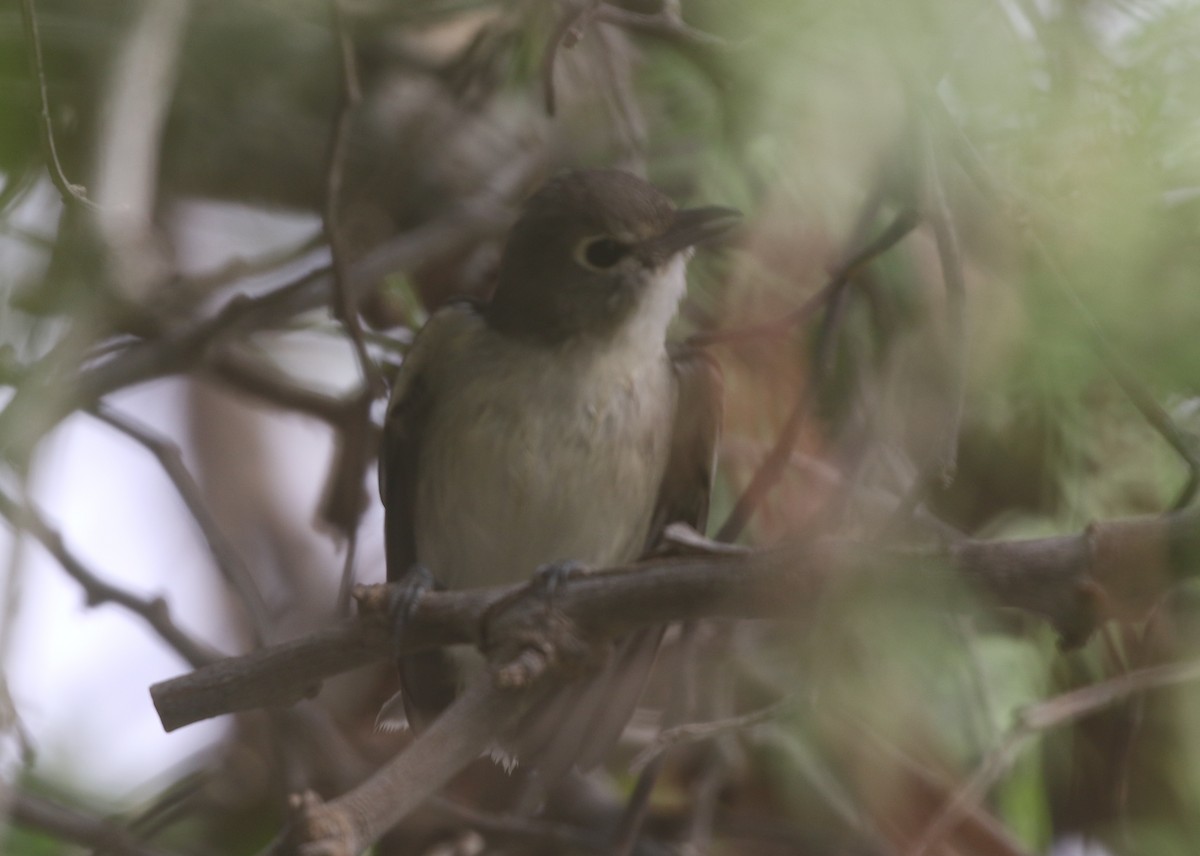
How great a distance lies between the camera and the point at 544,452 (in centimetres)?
337

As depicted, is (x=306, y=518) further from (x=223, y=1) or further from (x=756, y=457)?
(x=756, y=457)

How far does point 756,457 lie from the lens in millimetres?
3537

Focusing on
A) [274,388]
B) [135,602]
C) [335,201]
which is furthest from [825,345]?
[274,388]

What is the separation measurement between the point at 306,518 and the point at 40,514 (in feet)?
9.95

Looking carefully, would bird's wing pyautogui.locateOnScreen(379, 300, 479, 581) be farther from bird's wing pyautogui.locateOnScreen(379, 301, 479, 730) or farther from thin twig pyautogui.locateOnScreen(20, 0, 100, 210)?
thin twig pyautogui.locateOnScreen(20, 0, 100, 210)

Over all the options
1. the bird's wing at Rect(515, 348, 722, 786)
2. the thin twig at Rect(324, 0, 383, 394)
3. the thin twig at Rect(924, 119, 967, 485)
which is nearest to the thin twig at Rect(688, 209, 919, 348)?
the bird's wing at Rect(515, 348, 722, 786)

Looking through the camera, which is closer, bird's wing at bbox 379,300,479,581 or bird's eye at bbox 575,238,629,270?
bird's eye at bbox 575,238,629,270

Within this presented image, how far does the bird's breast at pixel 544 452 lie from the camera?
338cm

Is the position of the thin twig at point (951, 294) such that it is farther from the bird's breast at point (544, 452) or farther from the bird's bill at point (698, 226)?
the bird's breast at point (544, 452)

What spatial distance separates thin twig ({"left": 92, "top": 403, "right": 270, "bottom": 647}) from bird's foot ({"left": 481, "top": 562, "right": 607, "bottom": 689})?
1.09 meters

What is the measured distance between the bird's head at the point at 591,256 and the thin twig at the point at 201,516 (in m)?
0.84

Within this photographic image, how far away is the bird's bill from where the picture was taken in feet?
10.3

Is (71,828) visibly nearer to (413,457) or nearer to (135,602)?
(135,602)

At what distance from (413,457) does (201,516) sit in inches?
24.7
